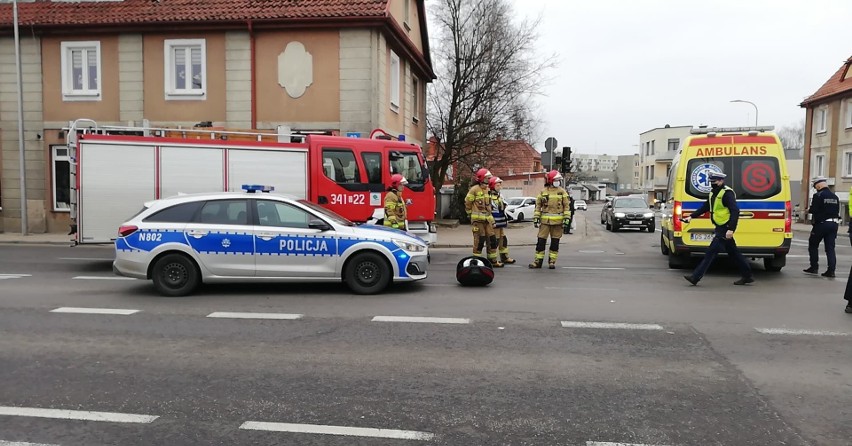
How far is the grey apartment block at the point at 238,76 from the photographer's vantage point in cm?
1922

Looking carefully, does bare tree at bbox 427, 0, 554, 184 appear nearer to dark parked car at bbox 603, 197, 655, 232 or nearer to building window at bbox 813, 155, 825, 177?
dark parked car at bbox 603, 197, 655, 232

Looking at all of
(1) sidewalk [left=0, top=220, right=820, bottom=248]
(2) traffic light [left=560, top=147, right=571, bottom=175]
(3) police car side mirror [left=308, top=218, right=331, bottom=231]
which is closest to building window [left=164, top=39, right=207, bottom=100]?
(1) sidewalk [left=0, top=220, right=820, bottom=248]

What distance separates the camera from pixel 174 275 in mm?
8523

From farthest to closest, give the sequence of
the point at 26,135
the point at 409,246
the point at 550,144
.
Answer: the point at 550,144
the point at 26,135
the point at 409,246

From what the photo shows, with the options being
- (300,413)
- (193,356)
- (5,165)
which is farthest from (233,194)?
(5,165)

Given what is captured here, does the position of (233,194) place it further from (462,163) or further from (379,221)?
(462,163)

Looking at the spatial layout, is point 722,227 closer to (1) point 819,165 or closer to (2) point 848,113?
(2) point 848,113

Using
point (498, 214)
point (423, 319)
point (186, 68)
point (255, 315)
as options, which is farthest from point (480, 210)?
point (186, 68)

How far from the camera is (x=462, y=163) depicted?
28719 mm

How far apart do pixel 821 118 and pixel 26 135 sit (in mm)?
40298

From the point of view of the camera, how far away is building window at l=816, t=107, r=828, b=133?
117 ft

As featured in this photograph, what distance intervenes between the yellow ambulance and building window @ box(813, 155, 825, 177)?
3009 cm

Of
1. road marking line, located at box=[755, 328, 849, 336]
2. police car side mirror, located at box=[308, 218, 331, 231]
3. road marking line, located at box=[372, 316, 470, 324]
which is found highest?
police car side mirror, located at box=[308, 218, 331, 231]

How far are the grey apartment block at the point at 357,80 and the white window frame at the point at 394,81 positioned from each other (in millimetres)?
2299
